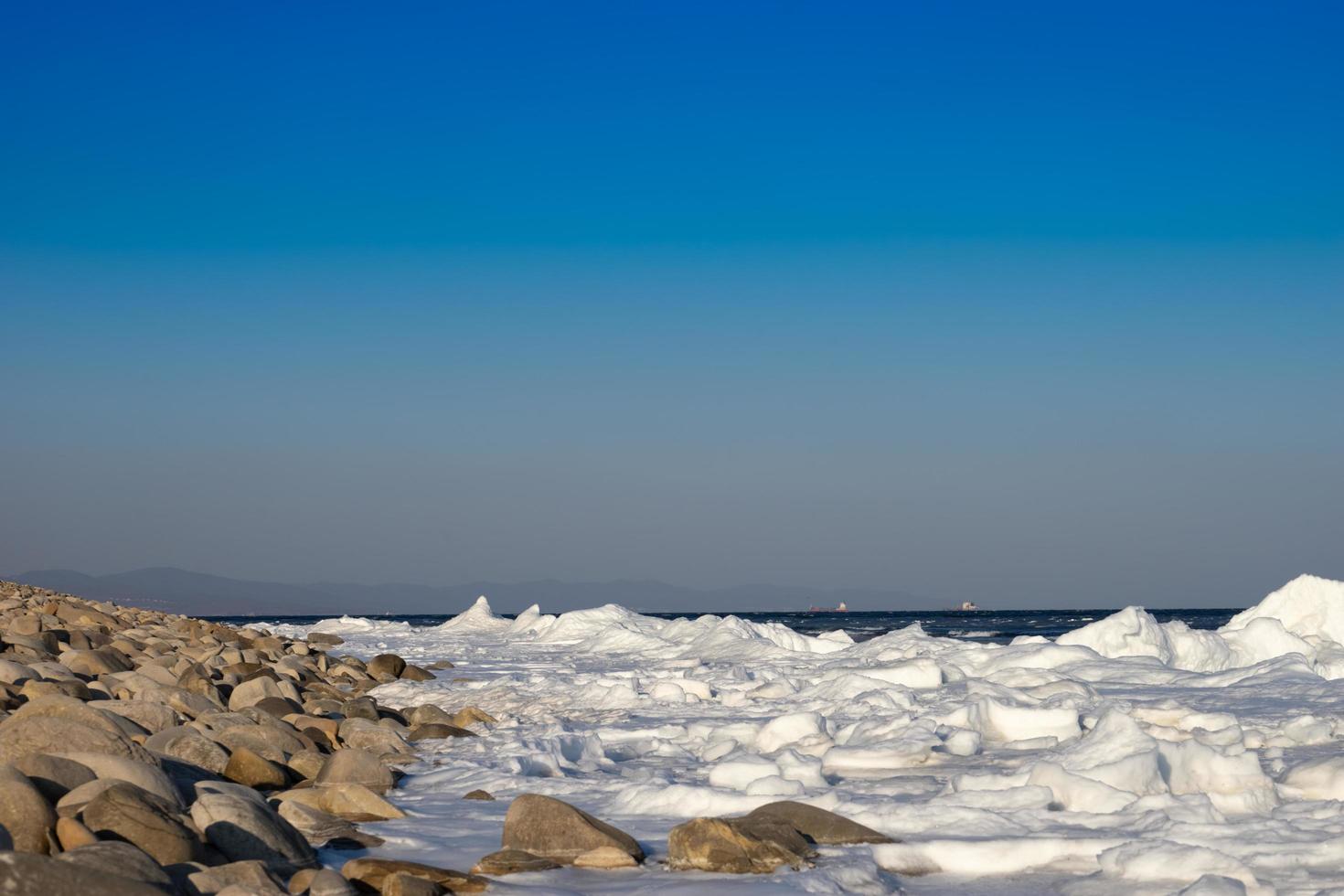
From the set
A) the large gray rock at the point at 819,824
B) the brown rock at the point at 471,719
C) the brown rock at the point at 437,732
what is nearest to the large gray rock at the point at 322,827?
the large gray rock at the point at 819,824

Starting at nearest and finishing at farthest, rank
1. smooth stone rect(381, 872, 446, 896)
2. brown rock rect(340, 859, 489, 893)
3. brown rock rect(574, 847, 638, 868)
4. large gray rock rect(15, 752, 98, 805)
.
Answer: smooth stone rect(381, 872, 446, 896) < brown rock rect(340, 859, 489, 893) < large gray rock rect(15, 752, 98, 805) < brown rock rect(574, 847, 638, 868)

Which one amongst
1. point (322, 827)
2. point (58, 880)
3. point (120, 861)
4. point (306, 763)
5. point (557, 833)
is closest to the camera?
point (58, 880)

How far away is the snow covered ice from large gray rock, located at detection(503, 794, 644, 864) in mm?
166

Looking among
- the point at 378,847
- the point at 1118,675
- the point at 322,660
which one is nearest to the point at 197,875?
the point at 378,847

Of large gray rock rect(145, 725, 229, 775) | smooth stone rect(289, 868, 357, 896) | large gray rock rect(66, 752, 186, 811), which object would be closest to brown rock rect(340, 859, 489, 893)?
smooth stone rect(289, 868, 357, 896)

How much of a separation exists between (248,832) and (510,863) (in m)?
1.13

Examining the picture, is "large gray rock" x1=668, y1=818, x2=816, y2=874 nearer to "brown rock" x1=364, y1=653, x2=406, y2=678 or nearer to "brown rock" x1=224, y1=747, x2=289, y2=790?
"brown rock" x1=224, y1=747, x2=289, y2=790

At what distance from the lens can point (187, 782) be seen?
5.83 m

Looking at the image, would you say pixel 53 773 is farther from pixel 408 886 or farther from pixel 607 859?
pixel 607 859

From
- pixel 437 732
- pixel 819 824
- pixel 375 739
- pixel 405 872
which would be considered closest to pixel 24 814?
pixel 405 872

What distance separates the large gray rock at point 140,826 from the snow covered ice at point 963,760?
3.41ft

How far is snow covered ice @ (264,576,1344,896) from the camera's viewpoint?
15.6 feet

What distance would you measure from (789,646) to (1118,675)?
6.12 metres

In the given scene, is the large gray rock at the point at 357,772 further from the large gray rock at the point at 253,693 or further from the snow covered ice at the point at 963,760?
the large gray rock at the point at 253,693
